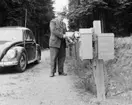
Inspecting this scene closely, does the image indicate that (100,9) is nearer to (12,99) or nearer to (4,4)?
(4,4)

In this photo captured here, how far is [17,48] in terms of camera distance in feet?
24.5

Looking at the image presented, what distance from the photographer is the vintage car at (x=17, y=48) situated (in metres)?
7.15

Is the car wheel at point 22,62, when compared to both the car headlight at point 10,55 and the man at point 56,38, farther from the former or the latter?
the man at point 56,38

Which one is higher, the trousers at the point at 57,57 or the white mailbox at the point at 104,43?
the white mailbox at the point at 104,43

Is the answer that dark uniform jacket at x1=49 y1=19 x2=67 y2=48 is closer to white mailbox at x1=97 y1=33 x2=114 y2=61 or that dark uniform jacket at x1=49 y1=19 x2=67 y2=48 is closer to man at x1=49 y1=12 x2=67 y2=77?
man at x1=49 y1=12 x2=67 y2=77

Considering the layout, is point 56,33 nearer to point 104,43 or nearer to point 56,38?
point 56,38

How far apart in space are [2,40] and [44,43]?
38175mm

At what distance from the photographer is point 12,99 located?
423 centimetres

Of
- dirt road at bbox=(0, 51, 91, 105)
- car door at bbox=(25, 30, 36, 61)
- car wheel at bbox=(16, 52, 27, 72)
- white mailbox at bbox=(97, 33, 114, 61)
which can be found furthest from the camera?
car door at bbox=(25, 30, 36, 61)

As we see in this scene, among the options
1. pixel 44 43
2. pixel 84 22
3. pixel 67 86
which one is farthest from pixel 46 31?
pixel 67 86

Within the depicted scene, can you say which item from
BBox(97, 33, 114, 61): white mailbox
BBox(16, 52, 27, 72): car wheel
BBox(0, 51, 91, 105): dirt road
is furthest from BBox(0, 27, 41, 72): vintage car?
BBox(97, 33, 114, 61): white mailbox

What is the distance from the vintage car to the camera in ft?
23.5

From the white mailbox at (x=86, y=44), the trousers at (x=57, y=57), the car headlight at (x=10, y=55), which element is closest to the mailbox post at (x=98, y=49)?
the white mailbox at (x=86, y=44)

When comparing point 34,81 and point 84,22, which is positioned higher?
point 84,22
